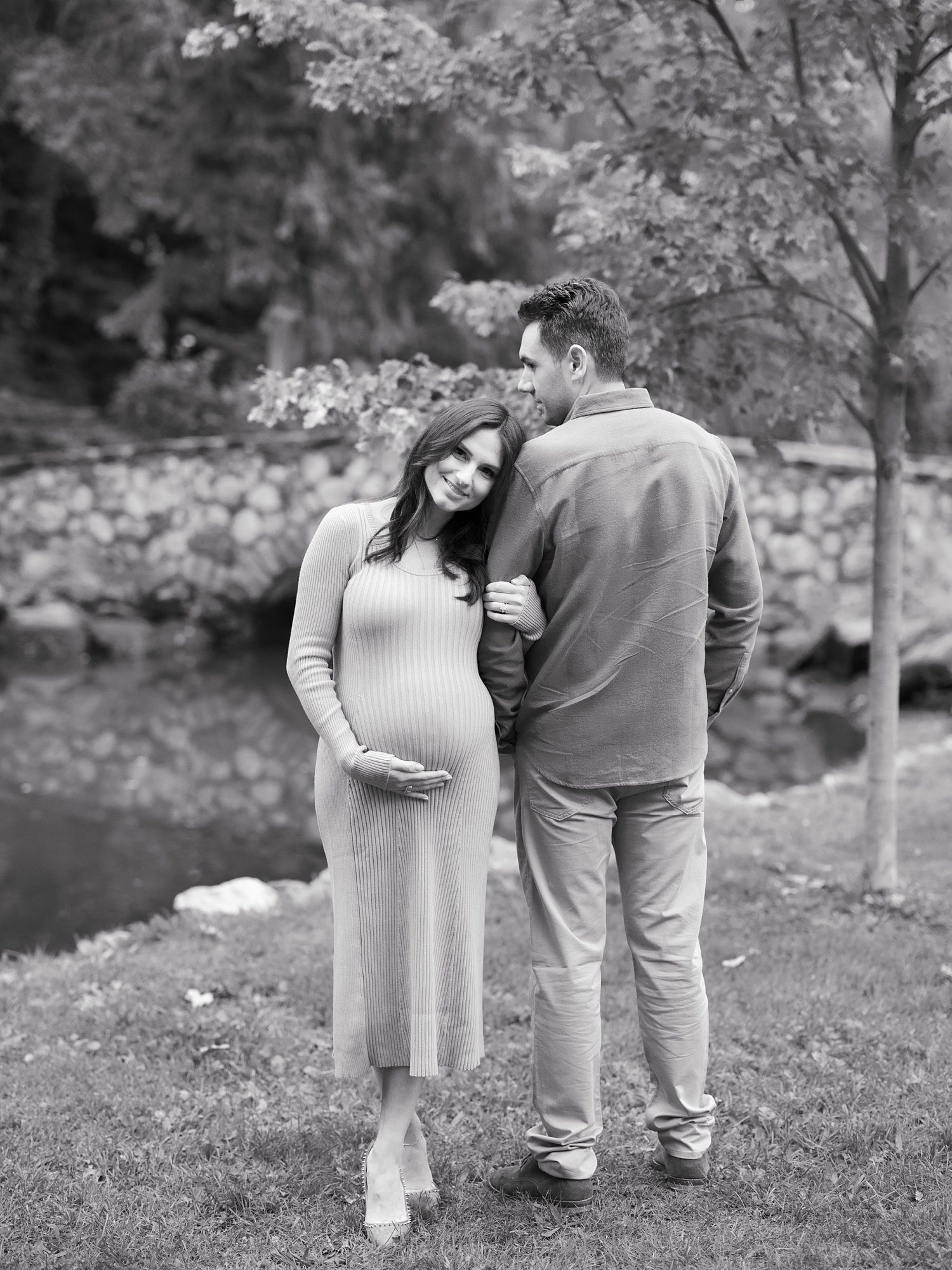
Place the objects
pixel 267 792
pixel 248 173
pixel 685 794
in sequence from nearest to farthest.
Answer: pixel 685 794 < pixel 267 792 < pixel 248 173

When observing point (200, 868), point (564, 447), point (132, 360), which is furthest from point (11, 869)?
point (132, 360)

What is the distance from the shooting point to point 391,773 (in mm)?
2652

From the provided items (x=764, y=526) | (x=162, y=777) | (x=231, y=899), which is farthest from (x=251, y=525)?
(x=231, y=899)

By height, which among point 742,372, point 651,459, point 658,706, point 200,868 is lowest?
point 200,868

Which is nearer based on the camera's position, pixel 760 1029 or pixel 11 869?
pixel 760 1029

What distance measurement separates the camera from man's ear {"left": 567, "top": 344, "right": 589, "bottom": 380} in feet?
8.98

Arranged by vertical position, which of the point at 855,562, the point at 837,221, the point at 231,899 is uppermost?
the point at 837,221

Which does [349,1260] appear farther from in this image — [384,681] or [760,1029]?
[760,1029]

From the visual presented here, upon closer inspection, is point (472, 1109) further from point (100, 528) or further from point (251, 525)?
point (100, 528)

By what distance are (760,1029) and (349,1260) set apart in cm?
157

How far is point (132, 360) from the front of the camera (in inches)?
829

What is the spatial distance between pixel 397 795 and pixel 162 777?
6.28m

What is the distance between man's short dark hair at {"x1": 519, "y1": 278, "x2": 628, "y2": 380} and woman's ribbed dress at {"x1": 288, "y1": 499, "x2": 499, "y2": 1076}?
20.3 inches

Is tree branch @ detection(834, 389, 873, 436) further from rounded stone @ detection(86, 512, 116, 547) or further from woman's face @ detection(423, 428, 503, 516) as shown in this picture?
rounded stone @ detection(86, 512, 116, 547)
